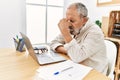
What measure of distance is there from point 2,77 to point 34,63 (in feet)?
0.94

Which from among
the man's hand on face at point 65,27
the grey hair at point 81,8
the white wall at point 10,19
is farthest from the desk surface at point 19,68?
the white wall at point 10,19

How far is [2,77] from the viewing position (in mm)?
852

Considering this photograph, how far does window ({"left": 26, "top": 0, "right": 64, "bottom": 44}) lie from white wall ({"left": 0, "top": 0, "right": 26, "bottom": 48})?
0.12 m

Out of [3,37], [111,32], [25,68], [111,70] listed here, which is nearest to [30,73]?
[25,68]

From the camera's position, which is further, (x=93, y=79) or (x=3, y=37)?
(x=3, y=37)

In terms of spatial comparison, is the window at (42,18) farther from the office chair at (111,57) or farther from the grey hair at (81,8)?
the office chair at (111,57)

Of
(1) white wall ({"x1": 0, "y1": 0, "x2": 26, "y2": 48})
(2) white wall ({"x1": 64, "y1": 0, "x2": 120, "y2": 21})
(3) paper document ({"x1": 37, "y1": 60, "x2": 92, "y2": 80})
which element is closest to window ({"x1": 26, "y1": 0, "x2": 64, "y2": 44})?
(1) white wall ({"x1": 0, "y1": 0, "x2": 26, "y2": 48})

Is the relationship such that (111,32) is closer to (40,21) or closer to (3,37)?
(40,21)

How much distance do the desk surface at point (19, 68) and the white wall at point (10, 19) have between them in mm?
1571

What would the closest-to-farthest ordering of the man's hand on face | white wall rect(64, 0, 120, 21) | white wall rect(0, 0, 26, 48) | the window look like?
the man's hand on face → white wall rect(64, 0, 120, 21) → white wall rect(0, 0, 26, 48) → the window

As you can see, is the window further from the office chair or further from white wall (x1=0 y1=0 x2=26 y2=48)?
the office chair

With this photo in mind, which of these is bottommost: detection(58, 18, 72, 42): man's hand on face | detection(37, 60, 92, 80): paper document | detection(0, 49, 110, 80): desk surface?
detection(0, 49, 110, 80): desk surface

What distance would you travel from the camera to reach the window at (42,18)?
9.78 feet

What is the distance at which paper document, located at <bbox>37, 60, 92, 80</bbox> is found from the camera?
0.83m
